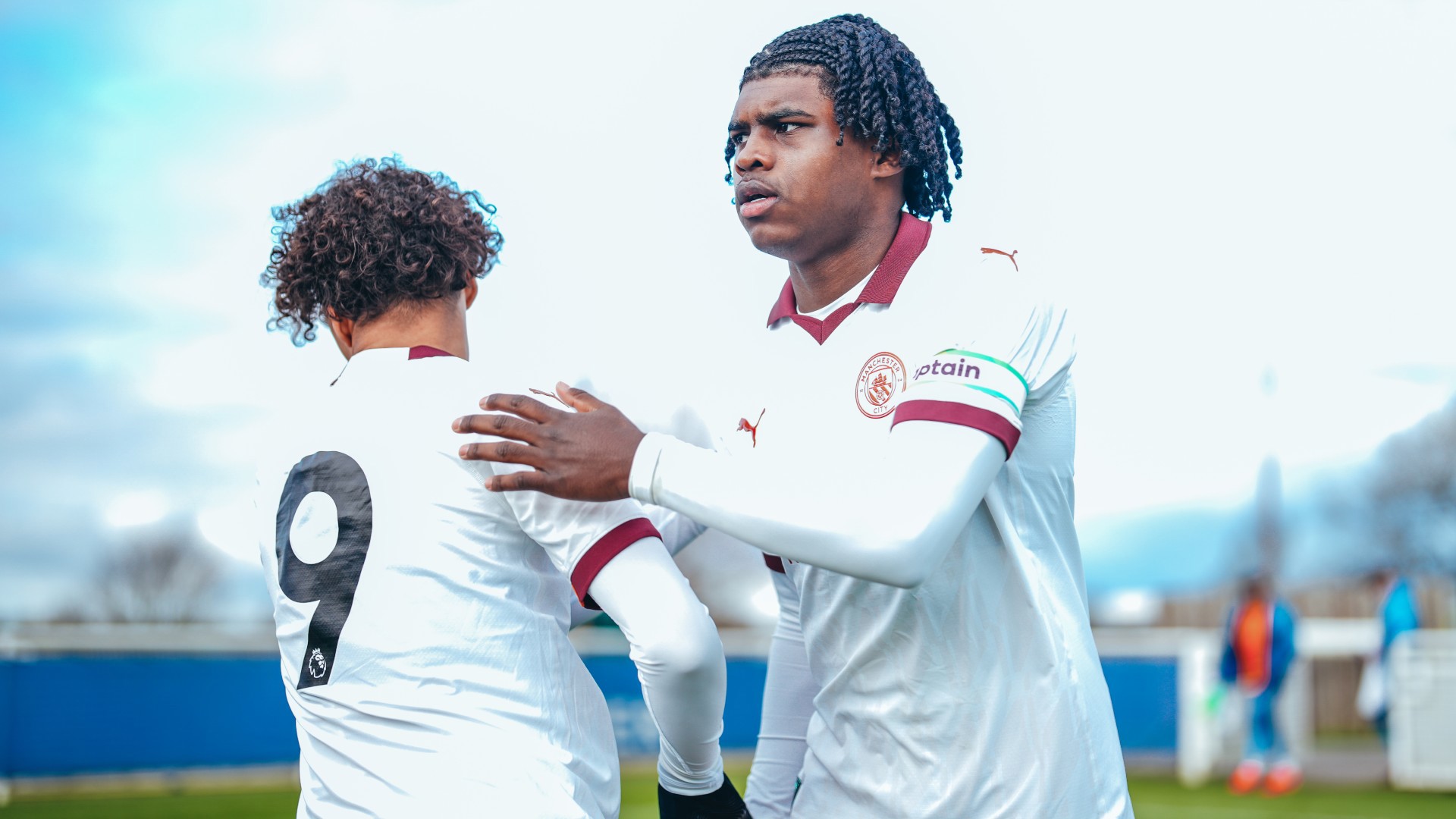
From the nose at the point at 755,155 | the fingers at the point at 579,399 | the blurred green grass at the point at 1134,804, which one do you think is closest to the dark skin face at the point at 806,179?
the nose at the point at 755,155

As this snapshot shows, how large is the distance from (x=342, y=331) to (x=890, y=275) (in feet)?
3.47

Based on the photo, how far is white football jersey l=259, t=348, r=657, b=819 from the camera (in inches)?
86.6

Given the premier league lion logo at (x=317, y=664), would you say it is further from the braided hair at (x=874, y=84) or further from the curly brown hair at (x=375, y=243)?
the braided hair at (x=874, y=84)

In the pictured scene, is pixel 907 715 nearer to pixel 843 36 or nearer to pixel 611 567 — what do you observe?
pixel 611 567

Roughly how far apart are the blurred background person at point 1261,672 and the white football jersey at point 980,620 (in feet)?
35.1

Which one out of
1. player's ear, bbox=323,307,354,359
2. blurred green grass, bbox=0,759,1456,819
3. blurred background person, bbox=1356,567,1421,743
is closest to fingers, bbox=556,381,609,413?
player's ear, bbox=323,307,354,359

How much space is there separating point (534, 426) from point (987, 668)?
34.9 inches

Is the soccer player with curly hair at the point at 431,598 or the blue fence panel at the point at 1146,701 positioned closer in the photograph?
the soccer player with curly hair at the point at 431,598

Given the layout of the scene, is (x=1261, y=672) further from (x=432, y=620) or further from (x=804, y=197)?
(x=432, y=620)

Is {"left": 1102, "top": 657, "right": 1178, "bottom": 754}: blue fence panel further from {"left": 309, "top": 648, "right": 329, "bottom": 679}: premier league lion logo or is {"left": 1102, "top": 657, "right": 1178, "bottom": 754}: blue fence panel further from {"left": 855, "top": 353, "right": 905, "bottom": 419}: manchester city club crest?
{"left": 309, "top": 648, "right": 329, "bottom": 679}: premier league lion logo

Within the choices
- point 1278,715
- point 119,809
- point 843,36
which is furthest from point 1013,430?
point 1278,715

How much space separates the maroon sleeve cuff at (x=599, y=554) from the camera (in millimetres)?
2217

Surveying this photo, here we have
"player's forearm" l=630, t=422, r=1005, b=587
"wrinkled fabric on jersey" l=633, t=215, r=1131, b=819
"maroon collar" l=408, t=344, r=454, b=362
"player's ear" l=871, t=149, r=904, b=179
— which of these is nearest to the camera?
"player's forearm" l=630, t=422, r=1005, b=587

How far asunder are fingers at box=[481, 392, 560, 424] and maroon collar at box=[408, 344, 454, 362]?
0.82 feet
